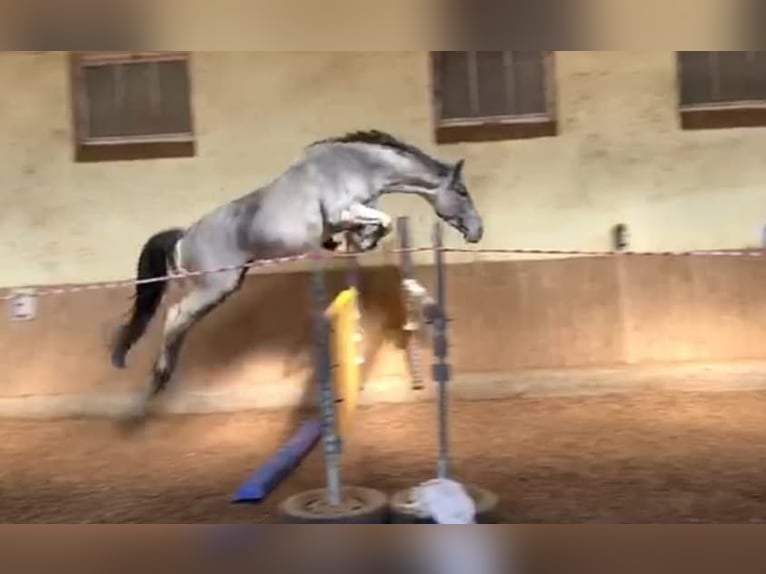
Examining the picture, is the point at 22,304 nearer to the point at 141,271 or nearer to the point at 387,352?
the point at 141,271

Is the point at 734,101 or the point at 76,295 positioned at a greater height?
the point at 734,101

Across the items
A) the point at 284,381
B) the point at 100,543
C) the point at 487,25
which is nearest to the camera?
the point at 487,25

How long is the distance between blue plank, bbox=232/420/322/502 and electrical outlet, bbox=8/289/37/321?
0.19 m

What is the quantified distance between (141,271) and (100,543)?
8.6 inches

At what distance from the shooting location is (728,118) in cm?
73

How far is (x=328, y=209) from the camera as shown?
0.84 meters

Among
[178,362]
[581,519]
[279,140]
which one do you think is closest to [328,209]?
[279,140]

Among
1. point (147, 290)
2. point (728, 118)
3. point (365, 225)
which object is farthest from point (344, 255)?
point (728, 118)

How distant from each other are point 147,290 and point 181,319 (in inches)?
1.3

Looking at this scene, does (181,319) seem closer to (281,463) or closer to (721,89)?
(281,463)

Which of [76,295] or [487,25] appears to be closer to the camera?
[487,25]

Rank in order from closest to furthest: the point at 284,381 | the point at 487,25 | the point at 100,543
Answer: the point at 487,25, the point at 100,543, the point at 284,381

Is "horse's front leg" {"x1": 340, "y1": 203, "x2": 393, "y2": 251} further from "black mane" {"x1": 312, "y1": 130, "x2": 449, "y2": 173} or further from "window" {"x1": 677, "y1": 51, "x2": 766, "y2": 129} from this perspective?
"window" {"x1": 677, "y1": 51, "x2": 766, "y2": 129}

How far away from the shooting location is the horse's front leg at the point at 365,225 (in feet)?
2.60
